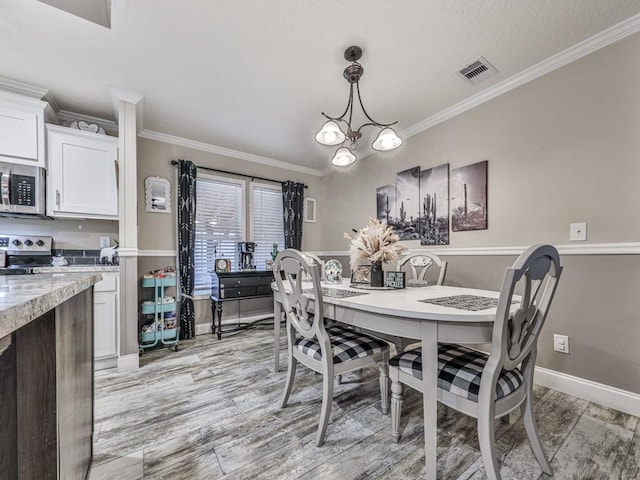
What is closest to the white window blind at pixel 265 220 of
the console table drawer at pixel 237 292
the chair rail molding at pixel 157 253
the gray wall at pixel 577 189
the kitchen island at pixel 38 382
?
the console table drawer at pixel 237 292

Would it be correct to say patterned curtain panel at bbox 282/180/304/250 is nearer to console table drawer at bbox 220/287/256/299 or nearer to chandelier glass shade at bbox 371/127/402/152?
console table drawer at bbox 220/287/256/299

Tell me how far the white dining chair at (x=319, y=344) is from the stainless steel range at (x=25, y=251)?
2.60m

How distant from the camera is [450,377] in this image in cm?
123

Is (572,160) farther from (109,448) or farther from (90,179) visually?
(90,179)

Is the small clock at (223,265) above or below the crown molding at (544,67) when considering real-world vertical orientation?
below

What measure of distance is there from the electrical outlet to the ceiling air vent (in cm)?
217

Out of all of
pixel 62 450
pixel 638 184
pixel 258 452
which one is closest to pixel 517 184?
pixel 638 184

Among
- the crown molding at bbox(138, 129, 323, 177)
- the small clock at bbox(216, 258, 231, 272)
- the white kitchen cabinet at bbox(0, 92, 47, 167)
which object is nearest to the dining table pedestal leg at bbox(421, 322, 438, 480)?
the small clock at bbox(216, 258, 231, 272)

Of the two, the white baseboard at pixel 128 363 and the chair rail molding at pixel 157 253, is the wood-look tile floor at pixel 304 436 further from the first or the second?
the chair rail molding at pixel 157 253

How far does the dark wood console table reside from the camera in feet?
11.2

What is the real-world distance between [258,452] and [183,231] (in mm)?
2712

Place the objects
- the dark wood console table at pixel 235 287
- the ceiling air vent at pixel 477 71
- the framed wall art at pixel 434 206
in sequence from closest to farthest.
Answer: the ceiling air vent at pixel 477 71 < the framed wall art at pixel 434 206 < the dark wood console table at pixel 235 287

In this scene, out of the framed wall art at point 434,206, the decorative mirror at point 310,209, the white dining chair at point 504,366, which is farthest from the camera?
the decorative mirror at point 310,209

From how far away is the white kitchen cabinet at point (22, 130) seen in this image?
2.36 metres
